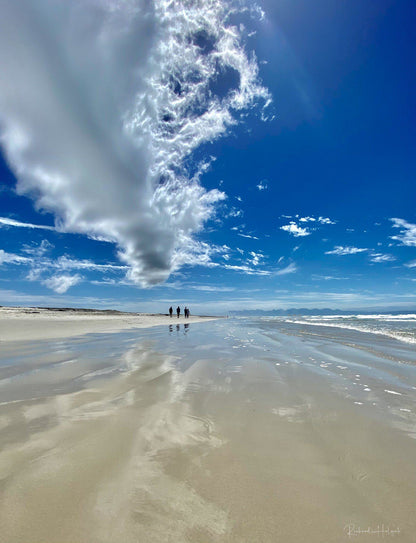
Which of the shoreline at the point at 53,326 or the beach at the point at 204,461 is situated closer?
the beach at the point at 204,461

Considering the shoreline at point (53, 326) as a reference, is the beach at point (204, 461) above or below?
below

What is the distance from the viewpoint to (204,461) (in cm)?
281

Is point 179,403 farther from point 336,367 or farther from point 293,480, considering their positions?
point 336,367

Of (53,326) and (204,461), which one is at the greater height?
(53,326)

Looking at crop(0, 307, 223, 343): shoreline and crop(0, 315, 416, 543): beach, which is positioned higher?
crop(0, 307, 223, 343): shoreline

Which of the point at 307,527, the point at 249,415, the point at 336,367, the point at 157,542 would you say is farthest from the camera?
the point at 336,367

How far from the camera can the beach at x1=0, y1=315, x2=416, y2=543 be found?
1.96 meters

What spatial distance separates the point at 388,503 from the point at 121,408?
3.46 meters

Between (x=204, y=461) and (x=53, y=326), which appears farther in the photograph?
(x=53, y=326)

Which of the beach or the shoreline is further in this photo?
the shoreline

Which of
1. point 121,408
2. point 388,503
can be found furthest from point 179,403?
point 388,503

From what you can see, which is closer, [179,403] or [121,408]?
[121,408]

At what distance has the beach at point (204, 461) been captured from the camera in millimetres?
1962

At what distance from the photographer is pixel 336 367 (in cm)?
791
